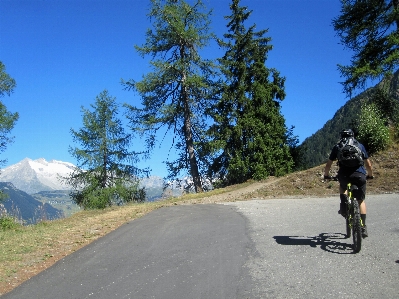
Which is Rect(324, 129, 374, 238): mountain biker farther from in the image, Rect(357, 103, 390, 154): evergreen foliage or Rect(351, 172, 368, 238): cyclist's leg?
Rect(357, 103, 390, 154): evergreen foliage

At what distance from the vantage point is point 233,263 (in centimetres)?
599

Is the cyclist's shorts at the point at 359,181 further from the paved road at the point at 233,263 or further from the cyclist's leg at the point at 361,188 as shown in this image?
the paved road at the point at 233,263

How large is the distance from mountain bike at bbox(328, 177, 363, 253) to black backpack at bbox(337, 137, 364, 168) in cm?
A: 37

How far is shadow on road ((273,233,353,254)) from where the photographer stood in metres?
6.45

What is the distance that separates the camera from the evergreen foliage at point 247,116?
2302 centimetres

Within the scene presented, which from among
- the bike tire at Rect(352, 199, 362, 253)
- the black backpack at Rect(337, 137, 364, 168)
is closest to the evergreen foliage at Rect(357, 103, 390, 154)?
the black backpack at Rect(337, 137, 364, 168)

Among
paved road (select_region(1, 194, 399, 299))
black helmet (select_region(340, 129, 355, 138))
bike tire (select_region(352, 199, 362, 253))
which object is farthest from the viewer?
black helmet (select_region(340, 129, 355, 138))

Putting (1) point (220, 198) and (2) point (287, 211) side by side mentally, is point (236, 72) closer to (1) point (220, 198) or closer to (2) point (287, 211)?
(1) point (220, 198)

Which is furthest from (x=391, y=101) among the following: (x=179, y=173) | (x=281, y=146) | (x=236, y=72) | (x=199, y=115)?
(x=179, y=173)

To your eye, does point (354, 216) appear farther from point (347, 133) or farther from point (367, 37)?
point (367, 37)

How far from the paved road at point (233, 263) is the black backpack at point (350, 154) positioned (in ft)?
4.56

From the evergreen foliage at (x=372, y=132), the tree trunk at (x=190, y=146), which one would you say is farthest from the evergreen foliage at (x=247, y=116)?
the evergreen foliage at (x=372, y=132)

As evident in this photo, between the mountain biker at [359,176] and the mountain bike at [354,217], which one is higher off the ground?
the mountain biker at [359,176]

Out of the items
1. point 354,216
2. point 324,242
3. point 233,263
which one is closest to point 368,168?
point 354,216
